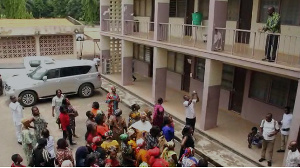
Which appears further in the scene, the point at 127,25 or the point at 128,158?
the point at 127,25

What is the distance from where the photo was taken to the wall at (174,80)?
15.3m

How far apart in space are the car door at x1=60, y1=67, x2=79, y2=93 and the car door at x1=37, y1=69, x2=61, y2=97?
0.68 ft

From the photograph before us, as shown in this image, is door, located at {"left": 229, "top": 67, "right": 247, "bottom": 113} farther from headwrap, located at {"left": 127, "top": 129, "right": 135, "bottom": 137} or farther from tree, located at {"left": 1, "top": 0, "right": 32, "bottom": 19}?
tree, located at {"left": 1, "top": 0, "right": 32, "bottom": 19}

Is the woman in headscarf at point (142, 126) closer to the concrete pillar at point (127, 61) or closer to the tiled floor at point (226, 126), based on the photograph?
the tiled floor at point (226, 126)

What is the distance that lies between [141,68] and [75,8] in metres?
42.5

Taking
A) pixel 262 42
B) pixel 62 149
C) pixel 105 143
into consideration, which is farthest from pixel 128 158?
pixel 262 42

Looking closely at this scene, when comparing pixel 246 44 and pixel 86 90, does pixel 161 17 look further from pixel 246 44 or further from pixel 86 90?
pixel 86 90

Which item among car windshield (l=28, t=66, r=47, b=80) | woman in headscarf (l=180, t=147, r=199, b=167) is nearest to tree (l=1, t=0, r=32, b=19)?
car windshield (l=28, t=66, r=47, b=80)

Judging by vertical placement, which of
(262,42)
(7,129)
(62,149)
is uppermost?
(262,42)

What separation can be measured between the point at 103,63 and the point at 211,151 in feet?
36.7

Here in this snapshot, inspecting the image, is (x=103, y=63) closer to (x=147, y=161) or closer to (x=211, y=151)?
(x=211, y=151)

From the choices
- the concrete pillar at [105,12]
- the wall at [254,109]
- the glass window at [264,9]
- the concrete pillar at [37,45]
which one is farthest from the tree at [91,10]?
the wall at [254,109]

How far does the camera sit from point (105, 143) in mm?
6406

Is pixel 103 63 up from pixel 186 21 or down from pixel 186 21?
down
